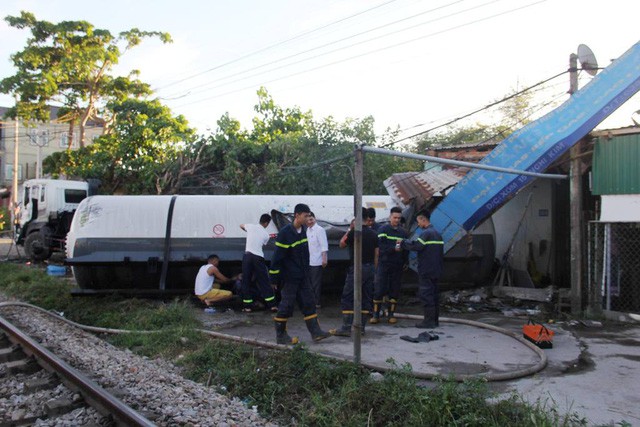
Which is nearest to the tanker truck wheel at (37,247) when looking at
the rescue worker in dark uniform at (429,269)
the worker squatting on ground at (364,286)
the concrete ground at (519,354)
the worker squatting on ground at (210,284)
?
the worker squatting on ground at (210,284)

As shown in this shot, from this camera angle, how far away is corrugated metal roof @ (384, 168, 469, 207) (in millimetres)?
10672

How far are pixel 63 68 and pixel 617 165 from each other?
85.8ft

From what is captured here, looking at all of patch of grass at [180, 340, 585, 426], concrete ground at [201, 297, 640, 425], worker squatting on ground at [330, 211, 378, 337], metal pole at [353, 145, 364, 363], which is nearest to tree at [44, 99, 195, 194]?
concrete ground at [201, 297, 640, 425]

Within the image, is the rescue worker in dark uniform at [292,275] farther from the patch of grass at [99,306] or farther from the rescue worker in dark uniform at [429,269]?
the rescue worker in dark uniform at [429,269]

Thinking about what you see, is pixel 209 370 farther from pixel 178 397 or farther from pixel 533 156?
pixel 533 156

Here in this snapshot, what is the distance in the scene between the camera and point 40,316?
32.8 ft

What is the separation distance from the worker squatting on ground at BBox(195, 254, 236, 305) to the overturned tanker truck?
645 mm

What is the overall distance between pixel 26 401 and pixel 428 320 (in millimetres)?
5432

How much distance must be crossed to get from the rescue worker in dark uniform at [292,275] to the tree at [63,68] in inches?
944

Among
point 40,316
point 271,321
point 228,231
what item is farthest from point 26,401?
point 228,231

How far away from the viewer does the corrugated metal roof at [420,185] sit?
10672 millimetres

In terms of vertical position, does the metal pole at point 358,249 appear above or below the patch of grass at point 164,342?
above

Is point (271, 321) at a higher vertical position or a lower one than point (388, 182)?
lower

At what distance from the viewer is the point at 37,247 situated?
1848 centimetres
